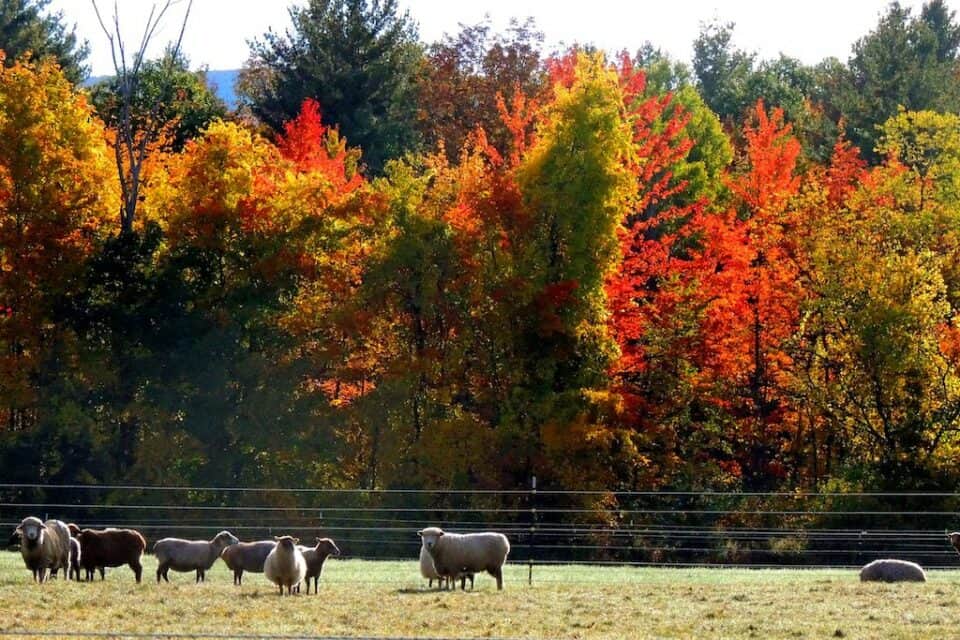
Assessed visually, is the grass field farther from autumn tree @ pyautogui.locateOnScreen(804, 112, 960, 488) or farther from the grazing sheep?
autumn tree @ pyautogui.locateOnScreen(804, 112, 960, 488)

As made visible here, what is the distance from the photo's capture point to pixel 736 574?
28.0 m

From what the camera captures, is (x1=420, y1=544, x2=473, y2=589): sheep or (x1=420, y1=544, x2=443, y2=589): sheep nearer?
(x1=420, y1=544, x2=473, y2=589): sheep

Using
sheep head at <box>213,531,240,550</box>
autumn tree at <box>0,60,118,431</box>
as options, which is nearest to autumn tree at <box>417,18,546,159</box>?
autumn tree at <box>0,60,118,431</box>

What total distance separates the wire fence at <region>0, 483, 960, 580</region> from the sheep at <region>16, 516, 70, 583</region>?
31.3 feet

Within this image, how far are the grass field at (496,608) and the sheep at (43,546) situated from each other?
0.90ft

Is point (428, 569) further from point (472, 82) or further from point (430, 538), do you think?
point (472, 82)

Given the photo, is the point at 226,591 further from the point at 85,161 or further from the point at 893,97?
the point at 893,97

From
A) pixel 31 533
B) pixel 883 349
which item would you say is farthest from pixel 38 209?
pixel 31 533

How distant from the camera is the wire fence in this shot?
112 ft

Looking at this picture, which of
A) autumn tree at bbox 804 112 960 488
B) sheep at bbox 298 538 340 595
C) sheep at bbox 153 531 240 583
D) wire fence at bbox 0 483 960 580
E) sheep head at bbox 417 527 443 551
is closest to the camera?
sheep at bbox 298 538 340 595

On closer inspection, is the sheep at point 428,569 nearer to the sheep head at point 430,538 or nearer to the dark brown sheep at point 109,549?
the sheep head at point 430,538

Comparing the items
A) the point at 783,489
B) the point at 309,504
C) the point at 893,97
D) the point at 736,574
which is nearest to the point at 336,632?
the point at 736,574

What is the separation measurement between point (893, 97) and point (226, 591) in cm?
4954

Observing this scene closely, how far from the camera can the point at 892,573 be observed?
24359mm
